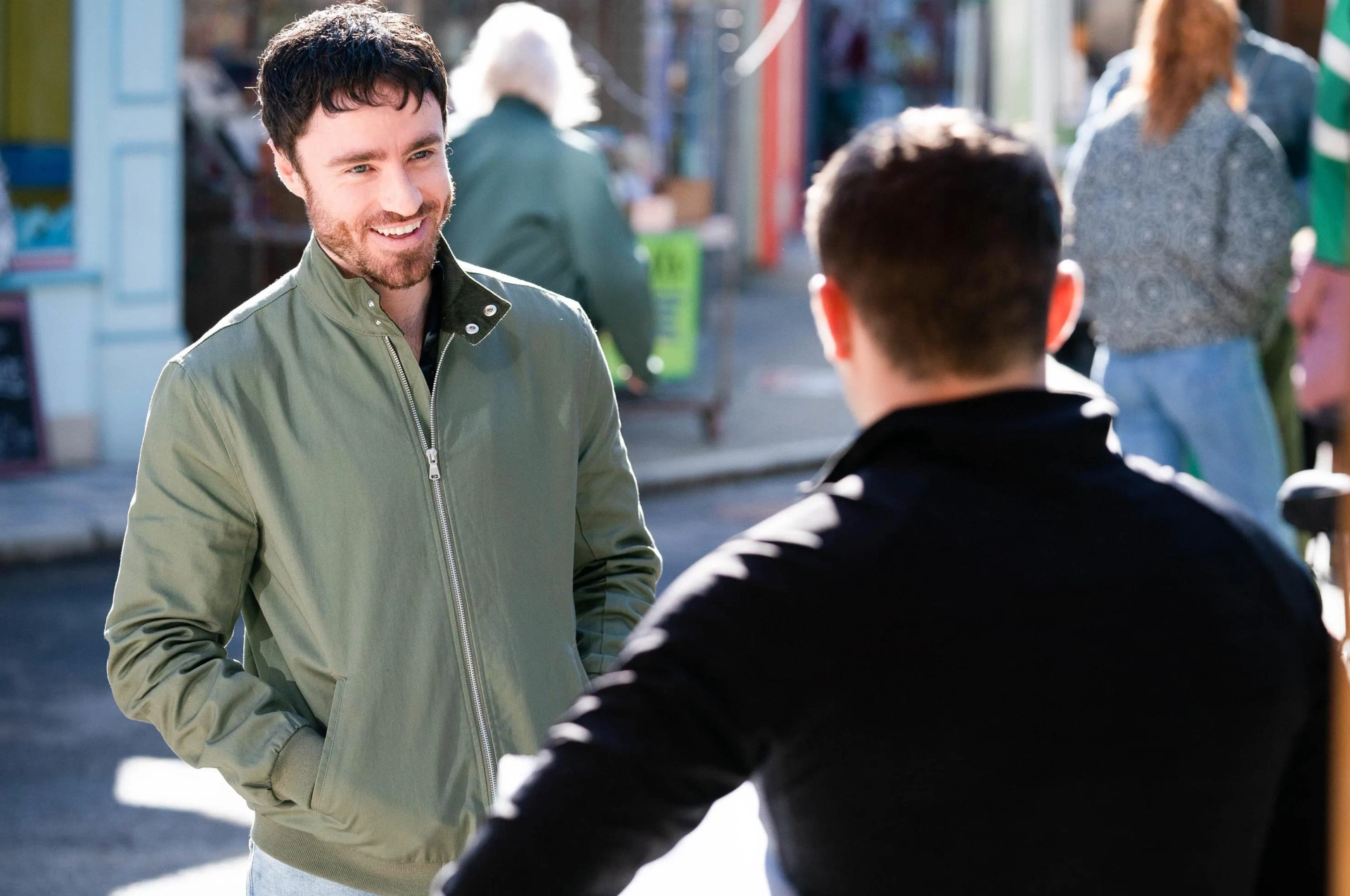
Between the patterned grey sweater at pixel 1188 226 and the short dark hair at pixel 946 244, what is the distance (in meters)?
3.96

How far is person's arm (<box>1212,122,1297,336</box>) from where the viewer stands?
5324mm

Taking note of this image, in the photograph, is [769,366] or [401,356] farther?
[769,366]

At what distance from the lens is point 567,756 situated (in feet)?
4.90

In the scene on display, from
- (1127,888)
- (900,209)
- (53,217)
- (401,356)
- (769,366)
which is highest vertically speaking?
(900,209)

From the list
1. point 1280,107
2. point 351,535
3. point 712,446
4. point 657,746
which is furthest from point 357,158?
point 712,446

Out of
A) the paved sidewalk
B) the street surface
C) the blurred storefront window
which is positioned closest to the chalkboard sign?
the paved sidewalk

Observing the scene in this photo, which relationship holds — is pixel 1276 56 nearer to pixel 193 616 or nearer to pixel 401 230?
pixel 401 230

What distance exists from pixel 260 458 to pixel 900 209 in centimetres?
106

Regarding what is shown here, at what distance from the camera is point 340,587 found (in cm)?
233

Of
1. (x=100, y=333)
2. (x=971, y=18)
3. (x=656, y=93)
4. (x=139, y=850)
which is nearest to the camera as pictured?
(x=139, y=850)

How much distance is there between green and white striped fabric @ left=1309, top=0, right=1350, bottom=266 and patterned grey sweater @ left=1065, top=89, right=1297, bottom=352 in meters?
0.33

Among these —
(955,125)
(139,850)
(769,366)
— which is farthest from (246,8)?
(955,125)

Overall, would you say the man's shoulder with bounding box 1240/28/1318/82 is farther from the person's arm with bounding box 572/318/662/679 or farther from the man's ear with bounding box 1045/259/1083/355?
the man's ear with bounding box 1045/259/1083/355

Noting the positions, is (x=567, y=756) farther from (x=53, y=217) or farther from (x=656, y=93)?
(x=656, y=93)
